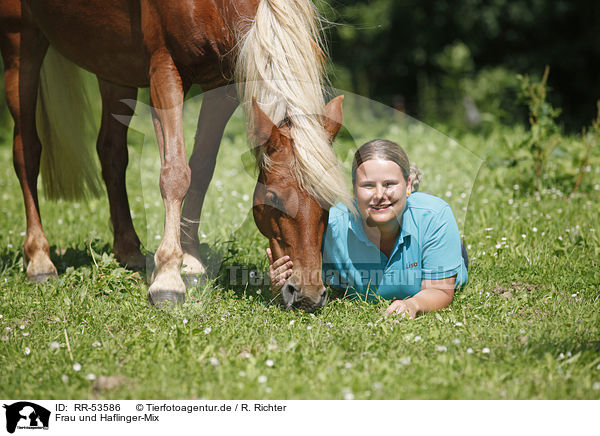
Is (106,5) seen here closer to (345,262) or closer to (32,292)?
(32,292)

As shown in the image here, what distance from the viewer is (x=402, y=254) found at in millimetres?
3521

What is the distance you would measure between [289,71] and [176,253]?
3.88ft

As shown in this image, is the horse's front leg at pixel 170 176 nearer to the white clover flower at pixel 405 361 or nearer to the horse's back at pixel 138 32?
the horse's back at pixel 138 32

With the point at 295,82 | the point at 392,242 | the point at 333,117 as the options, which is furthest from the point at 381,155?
the point at 295,82

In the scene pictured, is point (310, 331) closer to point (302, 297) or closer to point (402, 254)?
point (302, 297)

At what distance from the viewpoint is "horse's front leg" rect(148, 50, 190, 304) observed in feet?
11.3

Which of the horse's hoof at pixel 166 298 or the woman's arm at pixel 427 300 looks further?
the horse's hoof at pixel 166 298

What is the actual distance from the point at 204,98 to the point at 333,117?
1136 mm

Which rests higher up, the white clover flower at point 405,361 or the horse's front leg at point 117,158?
the horse's front leg at point 117,158

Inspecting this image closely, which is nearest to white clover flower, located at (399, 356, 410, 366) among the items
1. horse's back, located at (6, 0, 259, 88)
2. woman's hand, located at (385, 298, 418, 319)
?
woman's hand, located at (385, 298, 418, 319)

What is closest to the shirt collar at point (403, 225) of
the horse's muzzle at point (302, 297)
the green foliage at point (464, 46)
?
the horse's muzzle at point (302, 297)

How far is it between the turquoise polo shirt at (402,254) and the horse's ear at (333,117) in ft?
1.66

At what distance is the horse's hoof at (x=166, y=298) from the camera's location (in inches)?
134
